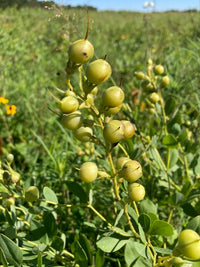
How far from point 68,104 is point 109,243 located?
389 mm

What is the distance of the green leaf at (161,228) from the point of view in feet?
2.36

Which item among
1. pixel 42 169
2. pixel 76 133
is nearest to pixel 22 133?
pixel 42 169

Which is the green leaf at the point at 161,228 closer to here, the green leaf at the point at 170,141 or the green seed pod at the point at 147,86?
the green leaf at the point at 170,141

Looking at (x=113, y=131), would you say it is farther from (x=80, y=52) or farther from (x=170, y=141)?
(x=170, y=141)

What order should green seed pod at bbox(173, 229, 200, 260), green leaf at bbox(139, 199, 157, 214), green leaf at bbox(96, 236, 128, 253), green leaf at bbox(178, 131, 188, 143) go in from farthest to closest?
1. green leaf at bbox(178, 131, 188, 143)
2. green leaf at bbox(139, 199, 157, 214)
3. green leaf at bbox(96, 236, 128, 253)
4. green seed pod at bbox(173, 229, 200, 260)

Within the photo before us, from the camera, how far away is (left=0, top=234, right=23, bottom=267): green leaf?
69 centimetres

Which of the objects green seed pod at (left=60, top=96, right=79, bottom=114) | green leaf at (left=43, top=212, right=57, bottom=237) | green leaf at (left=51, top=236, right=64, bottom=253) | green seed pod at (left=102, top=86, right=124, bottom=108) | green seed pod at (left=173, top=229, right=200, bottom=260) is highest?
green seed pod at (left=102, top=86, right=124, bottom=108)

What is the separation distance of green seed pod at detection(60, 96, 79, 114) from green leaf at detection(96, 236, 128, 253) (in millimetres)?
352

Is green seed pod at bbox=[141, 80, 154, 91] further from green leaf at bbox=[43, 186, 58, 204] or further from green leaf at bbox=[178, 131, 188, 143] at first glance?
green leaf at bbox=[43, 186, 58, 204]

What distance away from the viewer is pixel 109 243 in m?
0.77

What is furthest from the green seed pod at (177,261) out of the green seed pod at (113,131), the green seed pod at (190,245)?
the green seed pod at (113,131)

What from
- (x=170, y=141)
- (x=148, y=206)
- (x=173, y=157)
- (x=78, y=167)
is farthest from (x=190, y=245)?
(x=78, y=167)

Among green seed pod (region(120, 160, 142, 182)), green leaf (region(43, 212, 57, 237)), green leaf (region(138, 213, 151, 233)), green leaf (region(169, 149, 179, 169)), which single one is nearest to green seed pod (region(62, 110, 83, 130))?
green seed pod (region(120, 160, 142, 182))

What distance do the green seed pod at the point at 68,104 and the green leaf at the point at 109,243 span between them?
352 mm
